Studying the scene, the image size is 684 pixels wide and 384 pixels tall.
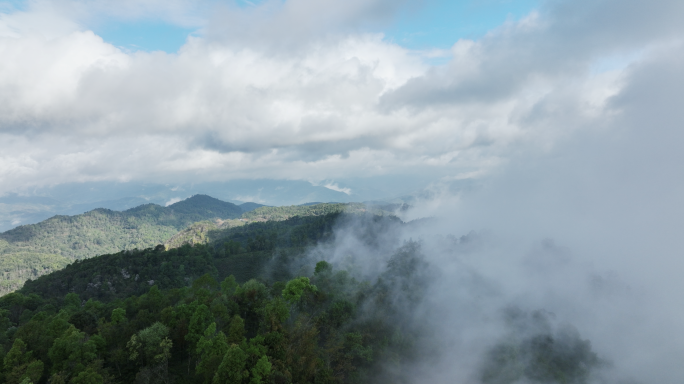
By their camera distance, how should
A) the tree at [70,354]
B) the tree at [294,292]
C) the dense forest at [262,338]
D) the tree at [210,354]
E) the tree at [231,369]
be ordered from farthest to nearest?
1. the tree at [294,292]
2. the dense forest at [262,338]
3. the tree at [70,354]
4. the tree at [210,354]
5. the tree at [231,369]

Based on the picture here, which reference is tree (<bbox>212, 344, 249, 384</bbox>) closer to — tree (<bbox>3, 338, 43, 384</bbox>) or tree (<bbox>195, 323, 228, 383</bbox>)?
tree (<bbox>195, 323, 228, 383</bbox>)

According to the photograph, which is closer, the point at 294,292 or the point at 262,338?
the point at 262,338

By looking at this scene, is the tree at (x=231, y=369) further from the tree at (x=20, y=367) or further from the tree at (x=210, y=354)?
the tree at (x=20, y=367)

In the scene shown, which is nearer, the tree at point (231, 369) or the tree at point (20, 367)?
the tree at point (231, 369)

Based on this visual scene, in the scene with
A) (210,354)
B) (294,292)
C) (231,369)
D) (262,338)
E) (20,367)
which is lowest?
(231,369)

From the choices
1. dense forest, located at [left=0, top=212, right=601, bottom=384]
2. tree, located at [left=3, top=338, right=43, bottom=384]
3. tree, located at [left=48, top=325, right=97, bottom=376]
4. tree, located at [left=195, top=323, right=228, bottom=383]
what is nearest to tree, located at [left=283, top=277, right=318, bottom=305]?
dense forest, located at [left=0, top=212, right=601, bottom=384]

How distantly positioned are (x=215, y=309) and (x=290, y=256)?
127840 millimetres

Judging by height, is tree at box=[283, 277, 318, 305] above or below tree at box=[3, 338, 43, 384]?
above

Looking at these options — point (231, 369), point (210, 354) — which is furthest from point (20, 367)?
point (231, 369)

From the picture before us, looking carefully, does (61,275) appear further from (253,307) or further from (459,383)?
(459,383)

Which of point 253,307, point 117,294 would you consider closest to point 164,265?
point 117,294

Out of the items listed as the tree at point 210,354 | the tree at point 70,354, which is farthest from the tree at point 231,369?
the tree at point 70,354

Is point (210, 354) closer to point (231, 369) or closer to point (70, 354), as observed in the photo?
point (231, 369)

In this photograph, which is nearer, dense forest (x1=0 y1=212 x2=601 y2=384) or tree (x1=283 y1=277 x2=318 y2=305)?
dense forest (x1=0 y1=212 x2=601 y2=384)
